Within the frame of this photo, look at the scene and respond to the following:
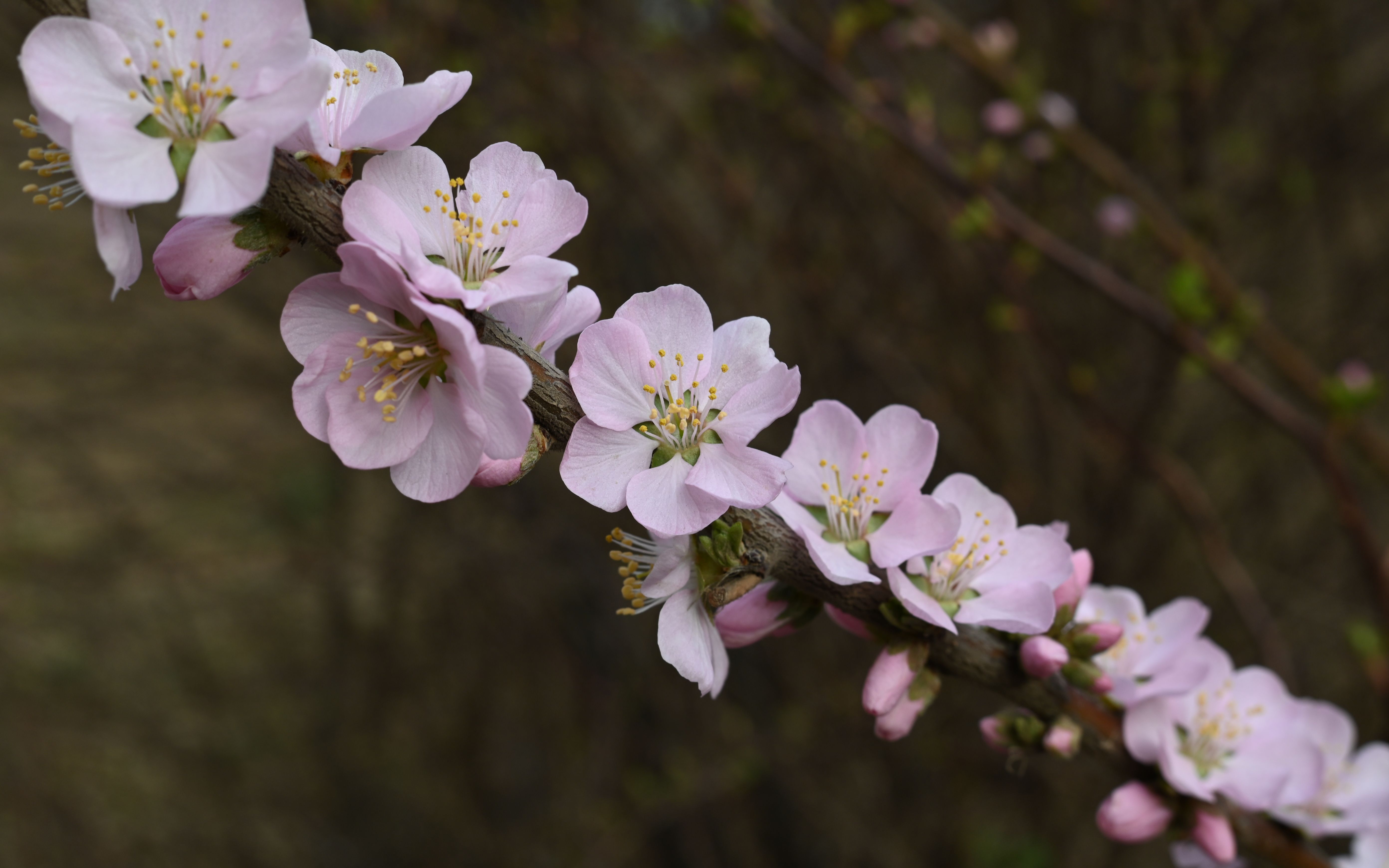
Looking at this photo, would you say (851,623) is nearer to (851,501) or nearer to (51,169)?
(851,501)

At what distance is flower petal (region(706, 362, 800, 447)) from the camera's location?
Answer: 94cm

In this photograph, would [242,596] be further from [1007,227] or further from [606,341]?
[606,341]

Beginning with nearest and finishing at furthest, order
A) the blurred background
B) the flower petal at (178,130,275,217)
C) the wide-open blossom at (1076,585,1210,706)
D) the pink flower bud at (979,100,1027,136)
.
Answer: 1. the flower petal at (178,130,275,217)
2. the wide-open blossom at (1076,585,1210,706)
3. the pink flower bud at (979,100,1027,136)
4. the blurred background

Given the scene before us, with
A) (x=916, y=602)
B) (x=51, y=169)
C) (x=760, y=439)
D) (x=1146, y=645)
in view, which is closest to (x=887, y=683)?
(x=916, y=602)

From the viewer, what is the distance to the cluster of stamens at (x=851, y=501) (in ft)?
3.63

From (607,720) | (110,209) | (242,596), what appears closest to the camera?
(110,209)

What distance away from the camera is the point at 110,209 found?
2.64 feet

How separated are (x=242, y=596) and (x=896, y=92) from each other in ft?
15.4

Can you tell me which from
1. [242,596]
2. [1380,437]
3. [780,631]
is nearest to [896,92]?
[1380,437]

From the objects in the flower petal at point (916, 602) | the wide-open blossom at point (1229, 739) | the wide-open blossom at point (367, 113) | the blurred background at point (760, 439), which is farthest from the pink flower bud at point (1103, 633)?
the blurred background at point (760, 439)

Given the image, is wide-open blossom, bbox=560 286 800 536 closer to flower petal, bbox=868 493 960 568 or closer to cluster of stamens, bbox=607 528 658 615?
cluster of stamens, bbox=607 528 658 615

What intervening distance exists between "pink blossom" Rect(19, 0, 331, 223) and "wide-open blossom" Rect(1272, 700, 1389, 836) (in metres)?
1.75

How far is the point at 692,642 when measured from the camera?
3.26ft

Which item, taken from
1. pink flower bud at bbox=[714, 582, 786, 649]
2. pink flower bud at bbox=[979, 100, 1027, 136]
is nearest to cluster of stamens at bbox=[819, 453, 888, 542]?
pink flower bud at bbox=[714, 582, 786, 649]
